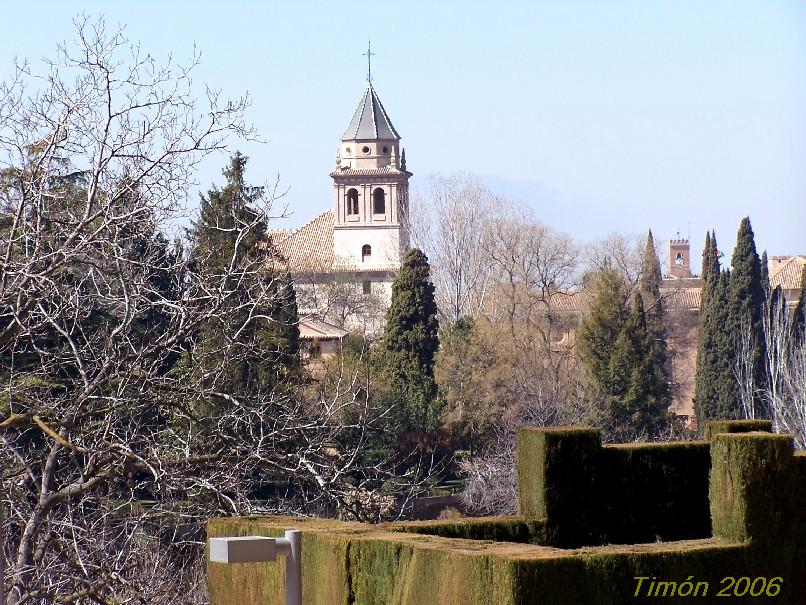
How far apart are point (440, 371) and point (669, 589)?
3374cm

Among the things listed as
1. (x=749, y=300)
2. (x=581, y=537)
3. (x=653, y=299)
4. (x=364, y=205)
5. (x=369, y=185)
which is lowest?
(x=581, y=537)

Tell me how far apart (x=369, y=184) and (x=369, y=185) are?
6 centimetres

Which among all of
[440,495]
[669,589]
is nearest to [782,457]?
[669,589]

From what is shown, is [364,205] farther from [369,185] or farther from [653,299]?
[653,299]

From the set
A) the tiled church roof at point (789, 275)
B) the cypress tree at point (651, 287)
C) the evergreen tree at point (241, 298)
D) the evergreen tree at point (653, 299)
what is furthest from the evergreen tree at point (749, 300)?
the tiled church roof at point (789, 275)

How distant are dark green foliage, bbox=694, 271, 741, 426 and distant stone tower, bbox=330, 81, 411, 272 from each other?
40.4 meters

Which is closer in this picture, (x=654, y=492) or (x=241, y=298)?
(x=241, y=298)

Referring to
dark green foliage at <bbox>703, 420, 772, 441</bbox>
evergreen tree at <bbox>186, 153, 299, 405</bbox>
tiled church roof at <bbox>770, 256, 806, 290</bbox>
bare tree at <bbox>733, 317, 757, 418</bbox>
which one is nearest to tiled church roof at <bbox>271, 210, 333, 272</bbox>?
tiled church roof at <bbox>770, 256, 806, 290</bbox>

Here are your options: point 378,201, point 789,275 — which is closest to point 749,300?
point 789,275

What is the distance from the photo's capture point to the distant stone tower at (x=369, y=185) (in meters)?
87.3

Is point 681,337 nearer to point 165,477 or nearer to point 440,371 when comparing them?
point 440,371

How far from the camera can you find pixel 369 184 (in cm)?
8894

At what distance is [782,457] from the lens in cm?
1160

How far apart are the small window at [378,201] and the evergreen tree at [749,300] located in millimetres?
41083
